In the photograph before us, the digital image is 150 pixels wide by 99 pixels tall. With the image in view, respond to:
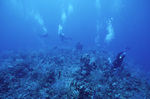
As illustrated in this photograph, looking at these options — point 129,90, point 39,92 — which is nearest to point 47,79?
point 39,92

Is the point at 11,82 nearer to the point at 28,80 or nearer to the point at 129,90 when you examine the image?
the point at 28,80

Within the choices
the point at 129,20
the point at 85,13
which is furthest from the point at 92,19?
the point at 129,20

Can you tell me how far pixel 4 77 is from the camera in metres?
5.55

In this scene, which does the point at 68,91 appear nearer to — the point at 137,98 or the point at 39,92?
the point at 39,92

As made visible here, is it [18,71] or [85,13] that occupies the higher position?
[85,13]

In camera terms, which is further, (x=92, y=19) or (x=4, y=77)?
(x=92, y=19)

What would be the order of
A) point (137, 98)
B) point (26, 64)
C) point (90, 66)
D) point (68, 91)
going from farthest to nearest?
point (26, 64), point (90, 66), point (137, 98), point (68, 91)

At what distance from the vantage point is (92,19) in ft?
482

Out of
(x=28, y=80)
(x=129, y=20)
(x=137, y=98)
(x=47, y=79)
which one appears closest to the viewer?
(x=137, y=98)

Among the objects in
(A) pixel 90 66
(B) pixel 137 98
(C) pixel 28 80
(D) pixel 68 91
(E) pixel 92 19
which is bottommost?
(B) pixel 137 98

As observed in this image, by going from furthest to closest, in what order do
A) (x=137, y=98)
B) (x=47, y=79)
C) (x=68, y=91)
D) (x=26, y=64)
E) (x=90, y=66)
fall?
(x=26, y=64) < (x=90, y=66) < (x=47, y=79) < (x=137, y=98) < (x=68, y=91)

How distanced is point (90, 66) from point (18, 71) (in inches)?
202

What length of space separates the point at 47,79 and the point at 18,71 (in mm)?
3044

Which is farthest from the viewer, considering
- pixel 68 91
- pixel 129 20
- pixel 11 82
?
pixel 129 20
